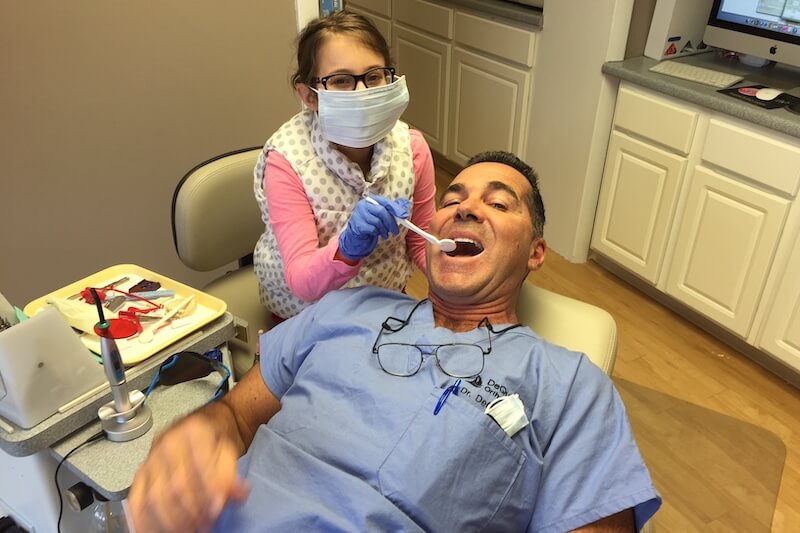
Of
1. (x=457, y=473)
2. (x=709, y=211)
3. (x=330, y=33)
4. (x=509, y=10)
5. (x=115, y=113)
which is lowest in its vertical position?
(x=709, y=211)

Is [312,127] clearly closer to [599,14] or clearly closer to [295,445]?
[295,445]

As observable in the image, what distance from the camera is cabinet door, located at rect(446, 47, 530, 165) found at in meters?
3.10

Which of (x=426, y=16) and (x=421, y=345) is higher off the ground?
(x=426, y=16)

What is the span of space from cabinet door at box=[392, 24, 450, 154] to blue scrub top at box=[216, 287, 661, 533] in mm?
2755

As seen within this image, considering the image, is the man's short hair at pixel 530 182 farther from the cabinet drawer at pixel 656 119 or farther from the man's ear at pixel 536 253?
the cabinet drawer at pixel 656 119

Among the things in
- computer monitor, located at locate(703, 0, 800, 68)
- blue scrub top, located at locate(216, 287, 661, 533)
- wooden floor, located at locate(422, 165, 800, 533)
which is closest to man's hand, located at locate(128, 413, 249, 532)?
blue scrub top, located at locate(216, 287, 661, 533)

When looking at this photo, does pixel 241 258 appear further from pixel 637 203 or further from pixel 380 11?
pixel 380 11

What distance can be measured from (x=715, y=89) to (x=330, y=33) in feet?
5.33

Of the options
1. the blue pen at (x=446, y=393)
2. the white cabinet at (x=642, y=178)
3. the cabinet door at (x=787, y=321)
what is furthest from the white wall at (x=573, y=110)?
the blue pen at (x=446, y=393)

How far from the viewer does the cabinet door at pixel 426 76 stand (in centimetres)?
361

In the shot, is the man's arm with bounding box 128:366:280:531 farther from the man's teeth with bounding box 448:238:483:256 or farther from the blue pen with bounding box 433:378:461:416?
the man's teeth with bounding box 448:238:483:256

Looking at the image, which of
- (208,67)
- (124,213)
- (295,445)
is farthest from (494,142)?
(295,445)

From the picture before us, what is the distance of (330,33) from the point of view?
1319 mm

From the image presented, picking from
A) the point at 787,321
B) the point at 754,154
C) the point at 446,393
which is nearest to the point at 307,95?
the point at 446,393
